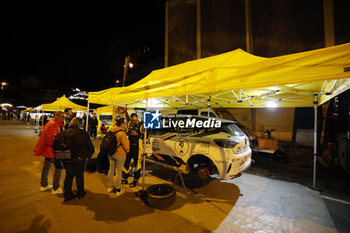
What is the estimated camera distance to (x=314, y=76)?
246 centimetres

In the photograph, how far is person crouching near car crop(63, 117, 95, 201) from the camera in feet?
10.6

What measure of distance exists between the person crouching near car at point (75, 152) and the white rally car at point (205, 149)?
2.21 metres

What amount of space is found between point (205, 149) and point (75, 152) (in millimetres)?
3013

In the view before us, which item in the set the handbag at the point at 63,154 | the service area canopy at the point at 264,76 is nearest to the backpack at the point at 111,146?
the handbag at the point at 63,154

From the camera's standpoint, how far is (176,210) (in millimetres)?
3127

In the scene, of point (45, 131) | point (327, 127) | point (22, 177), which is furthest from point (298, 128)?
point (22, 177)

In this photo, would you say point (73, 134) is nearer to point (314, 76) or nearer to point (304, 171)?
point (314, 76)

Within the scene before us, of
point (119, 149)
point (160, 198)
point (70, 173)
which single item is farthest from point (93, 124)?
point (160, 198)

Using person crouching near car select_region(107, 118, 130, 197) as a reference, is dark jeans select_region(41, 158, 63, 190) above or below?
below

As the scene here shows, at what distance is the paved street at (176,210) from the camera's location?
262cm

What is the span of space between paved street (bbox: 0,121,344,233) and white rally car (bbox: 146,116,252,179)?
61 cm

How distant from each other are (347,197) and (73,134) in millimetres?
6642

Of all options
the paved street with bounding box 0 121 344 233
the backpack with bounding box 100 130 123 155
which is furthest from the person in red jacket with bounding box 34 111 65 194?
the backpack with bounding box 100 130 123 155

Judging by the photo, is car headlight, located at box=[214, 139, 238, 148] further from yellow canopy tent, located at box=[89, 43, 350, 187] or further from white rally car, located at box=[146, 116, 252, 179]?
yellow canopy tent, located at box=[89, 43, 350, 187]
